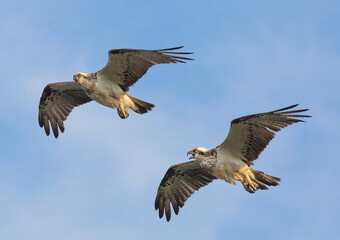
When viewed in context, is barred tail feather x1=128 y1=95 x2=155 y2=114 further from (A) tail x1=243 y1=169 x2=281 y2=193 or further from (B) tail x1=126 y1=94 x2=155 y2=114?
(A) tail x1=243 y1=169 x2=281 y2=193

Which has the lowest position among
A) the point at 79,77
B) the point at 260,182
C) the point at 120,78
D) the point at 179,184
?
the point at 260,182

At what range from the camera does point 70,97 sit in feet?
71.6

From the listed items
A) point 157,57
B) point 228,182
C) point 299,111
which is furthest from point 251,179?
point 157,57

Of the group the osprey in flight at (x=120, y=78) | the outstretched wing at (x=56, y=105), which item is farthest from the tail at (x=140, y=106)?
Result: the outstretched wing at (x=56, y=105)

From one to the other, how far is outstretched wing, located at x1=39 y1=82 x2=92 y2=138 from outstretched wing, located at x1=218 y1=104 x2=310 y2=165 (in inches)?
247

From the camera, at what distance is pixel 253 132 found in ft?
55.3

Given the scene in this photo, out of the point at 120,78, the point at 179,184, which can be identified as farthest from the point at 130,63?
the point at 179,184

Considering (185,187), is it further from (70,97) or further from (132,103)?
(70,97)

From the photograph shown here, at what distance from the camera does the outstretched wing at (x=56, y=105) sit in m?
21.7

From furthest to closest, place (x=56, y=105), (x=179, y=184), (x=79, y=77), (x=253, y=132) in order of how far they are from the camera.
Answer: (x=56, y=105), (x=79, y=77), (x=179, y=184), (x=253, y=132)

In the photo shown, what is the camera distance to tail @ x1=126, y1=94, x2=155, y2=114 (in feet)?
64.5

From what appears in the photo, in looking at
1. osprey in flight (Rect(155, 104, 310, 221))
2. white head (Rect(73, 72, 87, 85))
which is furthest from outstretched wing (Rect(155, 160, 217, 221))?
white head (Rect(73, 72, 87, 85))

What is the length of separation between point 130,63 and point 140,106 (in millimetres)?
1280

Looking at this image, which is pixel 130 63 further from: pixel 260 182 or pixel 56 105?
pixel 260 182
